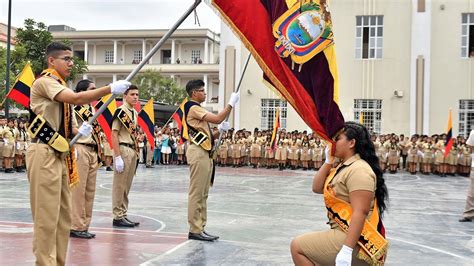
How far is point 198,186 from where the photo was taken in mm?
7453

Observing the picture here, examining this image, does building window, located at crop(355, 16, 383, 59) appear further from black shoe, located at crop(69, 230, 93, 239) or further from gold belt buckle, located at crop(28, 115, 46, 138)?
gold belt buckle, located at crop(28, 115, 46, 138)

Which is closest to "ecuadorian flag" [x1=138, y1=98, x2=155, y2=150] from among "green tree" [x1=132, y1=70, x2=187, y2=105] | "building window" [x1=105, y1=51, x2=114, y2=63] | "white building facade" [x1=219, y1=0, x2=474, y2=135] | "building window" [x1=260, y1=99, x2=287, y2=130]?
"white building facade" [x1=219, y1=0, x2=474, y2=135]

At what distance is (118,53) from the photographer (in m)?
59.8

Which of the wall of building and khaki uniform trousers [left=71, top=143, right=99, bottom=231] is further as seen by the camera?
the wall of building

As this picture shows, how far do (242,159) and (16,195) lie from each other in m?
14.8

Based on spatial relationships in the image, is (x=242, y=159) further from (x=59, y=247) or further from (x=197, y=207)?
(x=59, y=247)

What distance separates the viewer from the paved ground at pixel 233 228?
21.3 ft

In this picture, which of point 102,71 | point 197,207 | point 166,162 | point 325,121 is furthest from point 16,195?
point 102,71

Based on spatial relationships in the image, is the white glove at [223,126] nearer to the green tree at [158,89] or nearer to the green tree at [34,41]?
the green tree at [34,41]

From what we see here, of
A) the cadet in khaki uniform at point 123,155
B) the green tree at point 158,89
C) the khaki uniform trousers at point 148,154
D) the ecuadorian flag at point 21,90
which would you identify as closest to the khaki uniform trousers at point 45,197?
the cadet in khaki uniform at point 123,155

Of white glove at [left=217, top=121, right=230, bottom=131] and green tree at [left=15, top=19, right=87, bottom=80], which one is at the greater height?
green tree at [left=15, top=19, right=87, bottom=80]

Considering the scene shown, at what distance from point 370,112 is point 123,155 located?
22739 mm

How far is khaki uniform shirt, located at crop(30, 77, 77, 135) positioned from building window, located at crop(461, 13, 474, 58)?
2669 centimetres

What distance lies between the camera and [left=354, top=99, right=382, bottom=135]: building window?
95.4ft
